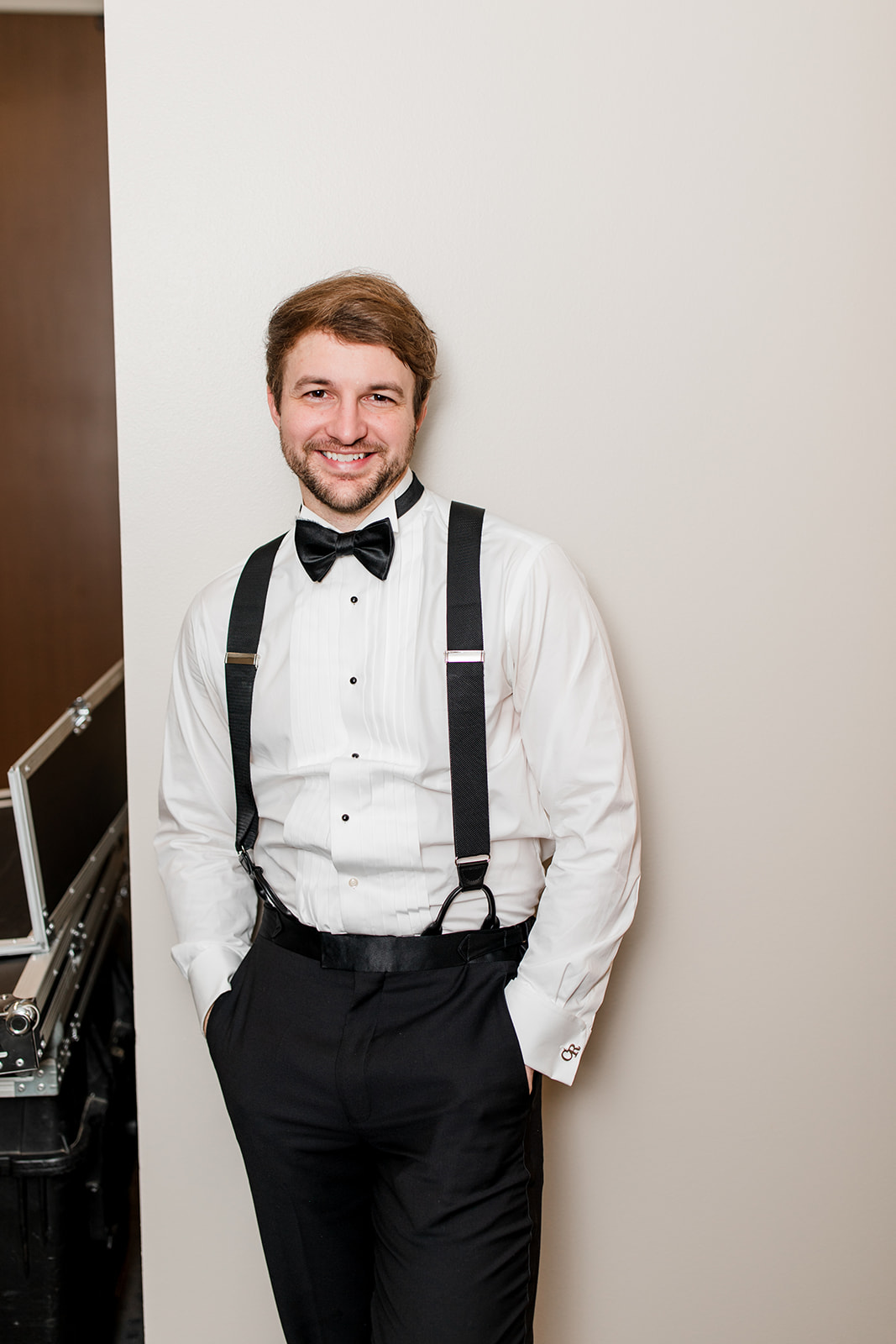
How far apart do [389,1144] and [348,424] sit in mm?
1051

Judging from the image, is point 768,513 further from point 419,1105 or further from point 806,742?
point 419,1105

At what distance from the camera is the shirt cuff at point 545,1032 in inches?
58.2

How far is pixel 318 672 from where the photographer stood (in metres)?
1.61

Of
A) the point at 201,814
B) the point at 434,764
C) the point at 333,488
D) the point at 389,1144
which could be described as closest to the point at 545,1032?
the point at 389,1144

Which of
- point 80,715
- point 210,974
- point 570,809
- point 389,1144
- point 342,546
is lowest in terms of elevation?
point 389,1144

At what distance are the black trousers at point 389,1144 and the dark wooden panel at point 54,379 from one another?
9.82 feet

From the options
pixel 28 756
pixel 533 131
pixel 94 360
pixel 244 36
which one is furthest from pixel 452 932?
pixel 94 360

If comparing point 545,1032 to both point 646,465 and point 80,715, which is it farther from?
point 80,715

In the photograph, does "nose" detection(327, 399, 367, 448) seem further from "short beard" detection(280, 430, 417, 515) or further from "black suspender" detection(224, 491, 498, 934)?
"black suspender" detection(224, 491, 498, 934)

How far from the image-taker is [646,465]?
71.7 inches

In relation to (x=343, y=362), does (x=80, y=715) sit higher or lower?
lower

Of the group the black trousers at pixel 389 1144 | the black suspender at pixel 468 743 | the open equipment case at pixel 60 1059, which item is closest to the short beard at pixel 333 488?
the black suspender at pixel 468 743

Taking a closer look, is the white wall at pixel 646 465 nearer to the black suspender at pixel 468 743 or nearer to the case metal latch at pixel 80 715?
the black suspender at pixel 468 743

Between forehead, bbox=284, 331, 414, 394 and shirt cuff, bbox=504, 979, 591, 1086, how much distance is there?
93 centimetres
